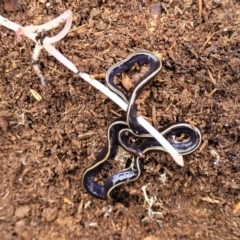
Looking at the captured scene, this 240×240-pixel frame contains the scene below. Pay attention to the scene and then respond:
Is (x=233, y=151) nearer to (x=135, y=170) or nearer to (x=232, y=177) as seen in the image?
(x=232, y=177)

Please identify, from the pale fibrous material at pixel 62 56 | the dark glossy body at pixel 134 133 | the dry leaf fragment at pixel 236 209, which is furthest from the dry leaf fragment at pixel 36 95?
the dry leaf fragment at pixel 236 209

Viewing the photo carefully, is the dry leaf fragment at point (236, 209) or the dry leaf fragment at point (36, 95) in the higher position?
the dry leaf fragment at point (36, 95)

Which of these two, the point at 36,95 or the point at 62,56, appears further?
the point at 36,95

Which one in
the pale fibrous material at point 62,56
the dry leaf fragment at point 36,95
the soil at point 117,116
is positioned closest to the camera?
the pale fibrous material at point 62,56

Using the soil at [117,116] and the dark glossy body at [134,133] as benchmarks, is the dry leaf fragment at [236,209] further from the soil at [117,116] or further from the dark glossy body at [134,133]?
the dark glossy body at [134,133]

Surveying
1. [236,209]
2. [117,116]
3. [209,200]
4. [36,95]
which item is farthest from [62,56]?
[236,209]

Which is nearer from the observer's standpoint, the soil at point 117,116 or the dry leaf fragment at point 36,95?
the soil at point 117,116

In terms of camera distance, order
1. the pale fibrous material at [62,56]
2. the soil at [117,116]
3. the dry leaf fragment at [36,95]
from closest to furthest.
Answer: the pale fibrous material at [62,56] < the soil at [117,116] < the dry leaf fragment at [36,95]

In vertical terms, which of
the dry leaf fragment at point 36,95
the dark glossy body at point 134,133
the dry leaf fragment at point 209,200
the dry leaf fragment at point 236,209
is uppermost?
the dry leaf fragment at point 36,95

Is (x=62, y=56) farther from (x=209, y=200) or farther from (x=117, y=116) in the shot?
(x=209, y=200)
